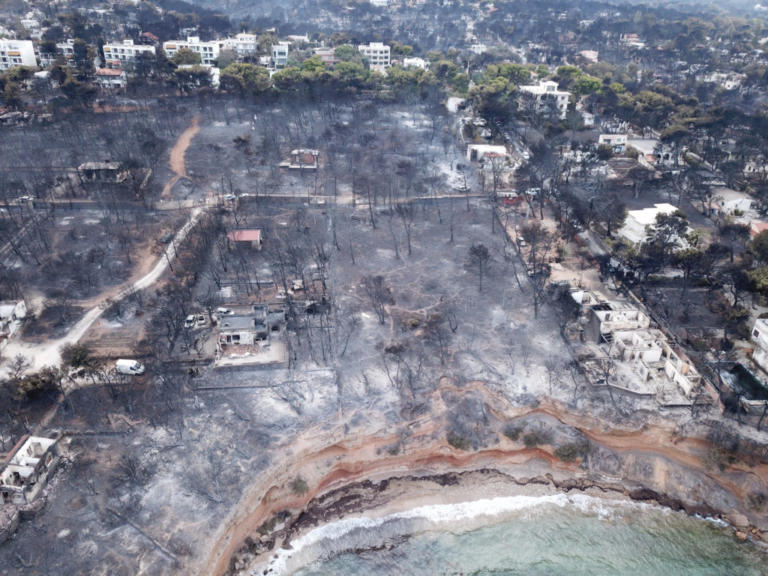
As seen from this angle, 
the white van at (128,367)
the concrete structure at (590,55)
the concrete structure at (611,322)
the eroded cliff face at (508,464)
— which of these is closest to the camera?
the eroded cliff face at (508,464)

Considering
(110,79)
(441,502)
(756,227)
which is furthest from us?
(110,79)

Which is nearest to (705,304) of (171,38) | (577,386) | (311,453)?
(577,386)

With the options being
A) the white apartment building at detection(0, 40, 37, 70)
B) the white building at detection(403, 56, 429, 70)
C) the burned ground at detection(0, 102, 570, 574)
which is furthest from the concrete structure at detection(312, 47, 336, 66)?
the burned ground at detection(0, 102, 570, 574)

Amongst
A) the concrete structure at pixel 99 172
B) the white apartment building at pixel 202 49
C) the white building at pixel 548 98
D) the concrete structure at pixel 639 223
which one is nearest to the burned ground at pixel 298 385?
the concrete structure at pixel 639 223

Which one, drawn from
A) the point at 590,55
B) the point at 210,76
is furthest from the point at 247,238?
the point at 590,55

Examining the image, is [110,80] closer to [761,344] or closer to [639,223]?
[639,223]

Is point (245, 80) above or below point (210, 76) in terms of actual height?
below

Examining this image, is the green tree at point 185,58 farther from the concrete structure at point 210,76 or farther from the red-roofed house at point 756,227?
the red-roofed house at point 756,227

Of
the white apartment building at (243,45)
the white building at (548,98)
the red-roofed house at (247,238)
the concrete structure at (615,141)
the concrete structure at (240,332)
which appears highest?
the white apartment building at (243,45)
